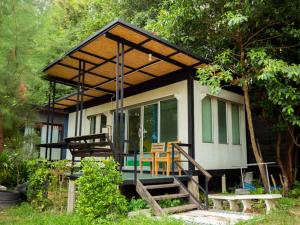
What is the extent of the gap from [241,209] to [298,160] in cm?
417

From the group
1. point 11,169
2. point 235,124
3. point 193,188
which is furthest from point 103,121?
point 193,188

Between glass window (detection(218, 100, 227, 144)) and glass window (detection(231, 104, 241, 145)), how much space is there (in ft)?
1.43

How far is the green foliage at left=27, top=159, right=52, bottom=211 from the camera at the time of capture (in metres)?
6.92

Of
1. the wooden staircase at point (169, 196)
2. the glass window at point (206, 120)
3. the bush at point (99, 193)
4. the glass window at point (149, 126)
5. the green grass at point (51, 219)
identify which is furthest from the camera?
the glass window at point (149, 126)

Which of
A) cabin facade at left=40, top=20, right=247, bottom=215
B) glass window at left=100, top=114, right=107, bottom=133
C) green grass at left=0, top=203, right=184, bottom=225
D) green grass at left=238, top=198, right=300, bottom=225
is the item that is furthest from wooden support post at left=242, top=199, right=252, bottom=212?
glass window at left=100, top=114, right=107, bottom=133

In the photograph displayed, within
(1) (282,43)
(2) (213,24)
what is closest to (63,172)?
(2) (213,24)

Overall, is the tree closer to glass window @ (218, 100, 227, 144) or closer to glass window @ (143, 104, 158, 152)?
Answer: glass window @ (218, 100, 227, 144)

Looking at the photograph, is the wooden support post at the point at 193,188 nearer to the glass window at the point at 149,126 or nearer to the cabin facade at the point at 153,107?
the cabin facade at the point at 153,107

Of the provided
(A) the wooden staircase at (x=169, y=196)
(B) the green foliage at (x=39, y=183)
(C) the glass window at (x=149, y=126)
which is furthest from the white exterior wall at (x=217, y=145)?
(B) the green foliage at (x=39, y=183)

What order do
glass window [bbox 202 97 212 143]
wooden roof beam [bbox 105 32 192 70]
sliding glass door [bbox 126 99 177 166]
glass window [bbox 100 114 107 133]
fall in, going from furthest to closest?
1. glass window [bbox 100 114 107 133]
2. sliding glass door [bbox 126 99 177 166]
3. glass window [bbox 202 97 212 143]
4. wooden roof beam [bbox 105 32 192 70]

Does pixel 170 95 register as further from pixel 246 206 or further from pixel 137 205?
pixel 246 206

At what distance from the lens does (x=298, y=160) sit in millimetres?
9273

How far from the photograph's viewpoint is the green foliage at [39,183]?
273 inches

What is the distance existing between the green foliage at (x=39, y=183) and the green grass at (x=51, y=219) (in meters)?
0.21
